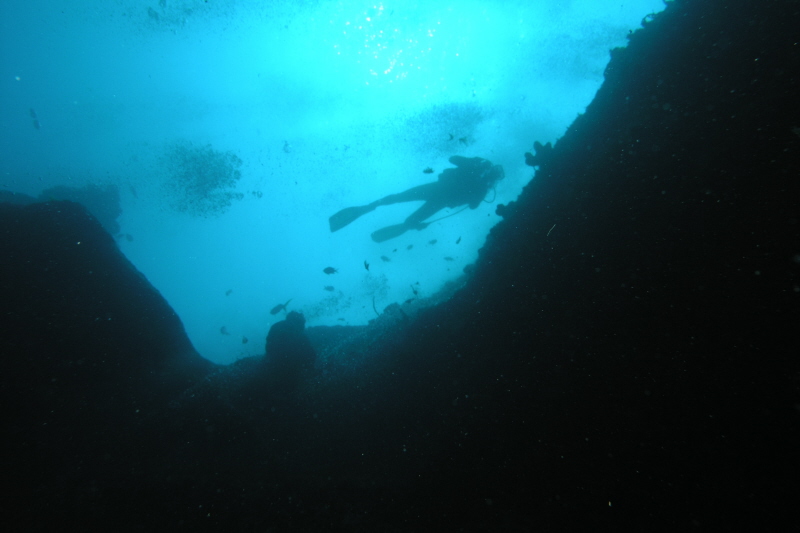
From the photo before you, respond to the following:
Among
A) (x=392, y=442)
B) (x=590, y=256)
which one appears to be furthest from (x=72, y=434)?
(x=590, y=256)

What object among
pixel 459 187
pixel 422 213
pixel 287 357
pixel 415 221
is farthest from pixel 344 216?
pixel 287 357

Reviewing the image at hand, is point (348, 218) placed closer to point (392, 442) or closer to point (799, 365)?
point (392, 442)

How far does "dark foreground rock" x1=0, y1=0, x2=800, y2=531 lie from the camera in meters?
3.33

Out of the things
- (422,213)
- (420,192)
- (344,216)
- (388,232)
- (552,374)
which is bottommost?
→ (552,374)

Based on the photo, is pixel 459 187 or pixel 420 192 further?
pixel 420 192

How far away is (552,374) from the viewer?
4457mm

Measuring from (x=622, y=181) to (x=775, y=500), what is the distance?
3987mm

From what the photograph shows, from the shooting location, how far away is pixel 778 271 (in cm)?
320

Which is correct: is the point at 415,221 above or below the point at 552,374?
above

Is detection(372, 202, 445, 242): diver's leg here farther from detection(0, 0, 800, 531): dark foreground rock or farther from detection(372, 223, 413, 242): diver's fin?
detection(0, 0, 800, 531): dark foreground rock

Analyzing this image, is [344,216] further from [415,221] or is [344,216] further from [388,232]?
[415,221]

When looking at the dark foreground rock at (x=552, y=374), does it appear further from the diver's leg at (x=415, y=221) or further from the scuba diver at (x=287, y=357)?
the diver's leg at (x=415, y=221)

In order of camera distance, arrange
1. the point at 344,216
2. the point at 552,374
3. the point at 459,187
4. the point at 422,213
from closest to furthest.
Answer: the point at 552,374 < the point at 459,187 < the point at 422,213 < the point at 344,216

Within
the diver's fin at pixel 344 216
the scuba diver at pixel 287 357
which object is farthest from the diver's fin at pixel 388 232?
the scuba diver at pixel 287 357
